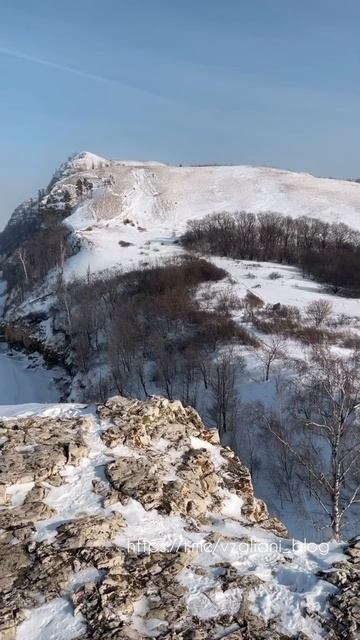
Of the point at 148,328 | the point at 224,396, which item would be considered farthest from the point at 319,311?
the point at 224,396

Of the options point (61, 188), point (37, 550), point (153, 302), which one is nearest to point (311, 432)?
point (37, 550)

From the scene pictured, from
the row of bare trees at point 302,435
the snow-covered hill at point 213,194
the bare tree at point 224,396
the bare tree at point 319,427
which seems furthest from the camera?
the snow-covered hill at point 213,194

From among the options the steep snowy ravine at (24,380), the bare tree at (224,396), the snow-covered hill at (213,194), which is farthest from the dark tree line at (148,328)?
the snow-covered hill at (213,194)

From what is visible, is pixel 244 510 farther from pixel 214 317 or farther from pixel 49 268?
pixel 49 268

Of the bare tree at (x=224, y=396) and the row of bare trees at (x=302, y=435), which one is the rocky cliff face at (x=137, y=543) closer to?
the row of bare trees at (x=302, y=435)

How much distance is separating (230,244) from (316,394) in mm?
51173

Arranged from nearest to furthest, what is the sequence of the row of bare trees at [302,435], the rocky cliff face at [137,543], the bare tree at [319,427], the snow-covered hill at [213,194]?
1. the rocky cliff face at [137,543]
2. the bare tree at [319,427]
3. the row of bare trees at [302,435]
4. the snow-covered hill at [213,194]

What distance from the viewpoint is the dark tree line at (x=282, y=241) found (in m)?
73.1

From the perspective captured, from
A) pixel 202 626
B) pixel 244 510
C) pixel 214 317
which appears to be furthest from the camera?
pixel 214 317

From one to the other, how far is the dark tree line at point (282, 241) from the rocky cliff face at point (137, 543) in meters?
59.1

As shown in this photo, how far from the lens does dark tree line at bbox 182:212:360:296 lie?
73125mm

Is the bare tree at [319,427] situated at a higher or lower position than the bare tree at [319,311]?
lower

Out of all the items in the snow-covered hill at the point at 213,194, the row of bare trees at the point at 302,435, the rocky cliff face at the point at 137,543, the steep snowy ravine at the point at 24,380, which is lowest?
the steep snowy ravine at the point at 24,380

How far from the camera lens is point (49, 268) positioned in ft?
253
